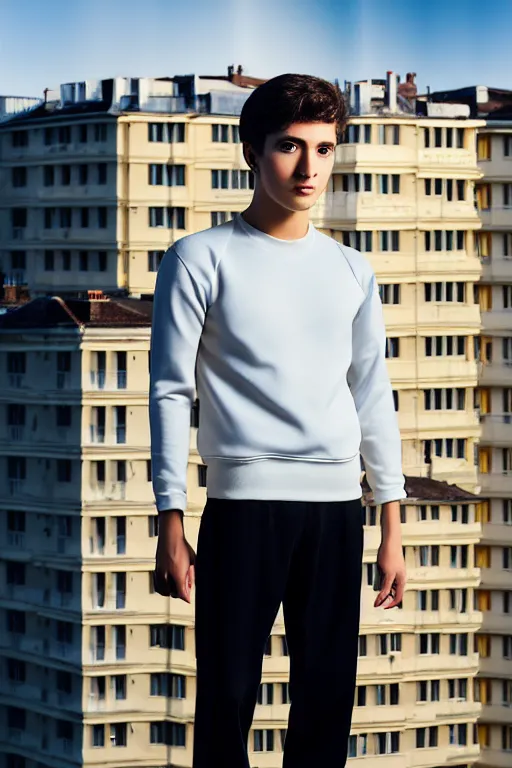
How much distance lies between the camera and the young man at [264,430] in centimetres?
177

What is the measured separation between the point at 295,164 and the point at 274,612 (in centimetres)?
63

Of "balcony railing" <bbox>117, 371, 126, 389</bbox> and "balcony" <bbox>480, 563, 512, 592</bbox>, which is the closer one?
"balcony railing" <bbox>117, 371, 126, 389</bbox>

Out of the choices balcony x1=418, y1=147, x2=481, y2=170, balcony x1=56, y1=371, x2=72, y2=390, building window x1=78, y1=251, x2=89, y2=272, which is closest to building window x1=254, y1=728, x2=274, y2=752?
balcony x1=56, y1=371, x2=72, y2=390

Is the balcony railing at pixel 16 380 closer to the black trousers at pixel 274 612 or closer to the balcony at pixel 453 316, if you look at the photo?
the balcony at pixel 453 316

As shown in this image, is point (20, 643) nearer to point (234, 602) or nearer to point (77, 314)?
point (77, 314)

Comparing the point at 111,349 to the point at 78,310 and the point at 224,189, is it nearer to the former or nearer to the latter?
the point at 78,310

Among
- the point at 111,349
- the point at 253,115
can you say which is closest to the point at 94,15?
the point at 111,349

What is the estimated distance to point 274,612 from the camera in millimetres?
1814

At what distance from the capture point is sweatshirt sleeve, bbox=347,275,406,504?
6.30ft

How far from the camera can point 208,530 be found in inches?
71.2

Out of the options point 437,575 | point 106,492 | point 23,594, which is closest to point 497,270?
point 437,575

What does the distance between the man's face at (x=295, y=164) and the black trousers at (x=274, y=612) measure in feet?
1.40

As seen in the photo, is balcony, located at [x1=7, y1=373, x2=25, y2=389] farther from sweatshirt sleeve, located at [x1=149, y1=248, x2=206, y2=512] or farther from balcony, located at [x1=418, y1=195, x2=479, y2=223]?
sweatshirt sleeve, located at [x1=149, y1=248, x2=206, y2=512]

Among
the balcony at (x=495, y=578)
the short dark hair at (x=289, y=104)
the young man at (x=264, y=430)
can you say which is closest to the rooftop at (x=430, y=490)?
the balcony at (x=495, y=578)
